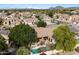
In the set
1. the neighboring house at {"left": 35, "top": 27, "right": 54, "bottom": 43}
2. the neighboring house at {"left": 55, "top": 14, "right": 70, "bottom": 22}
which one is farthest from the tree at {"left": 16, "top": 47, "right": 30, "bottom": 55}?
the neighboring house at {"left": 55, "top": 14, "right": 70, "bottom": 22}

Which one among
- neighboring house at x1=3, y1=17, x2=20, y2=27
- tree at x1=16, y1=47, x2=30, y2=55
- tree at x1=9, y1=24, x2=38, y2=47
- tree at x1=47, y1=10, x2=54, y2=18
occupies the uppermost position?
tree at x1=47, y1=10, x2=54, y2=18

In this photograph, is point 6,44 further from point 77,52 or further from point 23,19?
point 77,52

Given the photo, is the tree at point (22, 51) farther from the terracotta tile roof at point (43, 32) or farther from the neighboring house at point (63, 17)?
the neighboring house at point (63, 17)

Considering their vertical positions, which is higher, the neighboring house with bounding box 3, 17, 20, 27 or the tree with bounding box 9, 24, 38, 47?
the neighboring house with bounding box 3, 17, 20, 27

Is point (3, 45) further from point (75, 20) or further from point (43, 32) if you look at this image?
point (75, 20)

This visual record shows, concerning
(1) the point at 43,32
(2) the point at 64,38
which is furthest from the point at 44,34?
(2) the point at 64,38

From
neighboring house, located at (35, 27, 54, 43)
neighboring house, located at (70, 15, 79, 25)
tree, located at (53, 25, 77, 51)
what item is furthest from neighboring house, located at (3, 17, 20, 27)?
neighboring house, located at (70, 15, 79, 25)

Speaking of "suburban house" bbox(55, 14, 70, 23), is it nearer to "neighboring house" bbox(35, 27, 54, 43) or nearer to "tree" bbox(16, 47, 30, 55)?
"neighboring house" bbox(35, 27, 54, 43)
